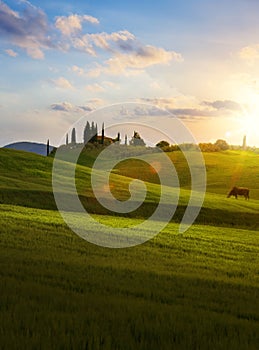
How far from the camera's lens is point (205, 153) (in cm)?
17325

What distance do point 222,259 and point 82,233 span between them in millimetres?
8858

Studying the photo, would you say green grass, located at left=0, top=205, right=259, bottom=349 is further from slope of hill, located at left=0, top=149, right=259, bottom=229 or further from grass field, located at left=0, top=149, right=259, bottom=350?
slope of hill, located at left=0, top=149, right=259, bottom=229

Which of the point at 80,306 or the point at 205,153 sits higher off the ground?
the point at 205,153

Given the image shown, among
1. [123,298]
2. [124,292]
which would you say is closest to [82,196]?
[124,292]

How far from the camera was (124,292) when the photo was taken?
1195 cm

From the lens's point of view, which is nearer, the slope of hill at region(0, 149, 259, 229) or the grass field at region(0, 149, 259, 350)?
the grass field at region(0, 149, 259, 350)

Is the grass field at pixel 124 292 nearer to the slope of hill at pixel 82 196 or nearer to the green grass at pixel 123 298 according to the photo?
the green grass at pixel 123 298

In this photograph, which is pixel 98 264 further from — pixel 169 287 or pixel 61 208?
pixel 61 208

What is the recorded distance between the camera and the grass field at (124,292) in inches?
311

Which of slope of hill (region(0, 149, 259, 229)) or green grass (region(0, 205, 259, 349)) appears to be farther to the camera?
slope of hill (region(0, 149, 259, 229))

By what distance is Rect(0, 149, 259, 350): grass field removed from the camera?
7.90 metres

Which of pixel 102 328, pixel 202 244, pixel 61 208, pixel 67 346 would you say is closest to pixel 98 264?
pixel 102 328

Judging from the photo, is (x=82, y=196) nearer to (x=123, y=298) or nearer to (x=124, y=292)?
(x=124, y=292)

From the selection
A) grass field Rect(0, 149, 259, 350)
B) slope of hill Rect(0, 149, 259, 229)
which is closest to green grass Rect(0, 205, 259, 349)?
grass field Rect(0, 149, 259, 350)
